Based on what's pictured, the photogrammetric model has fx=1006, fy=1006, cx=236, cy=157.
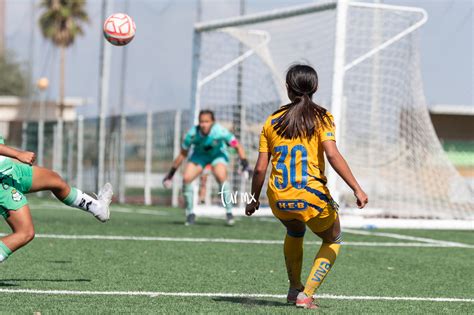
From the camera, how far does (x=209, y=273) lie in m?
8.80

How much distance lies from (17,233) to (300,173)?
2.24 meters

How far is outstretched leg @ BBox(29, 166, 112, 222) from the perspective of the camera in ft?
24.6

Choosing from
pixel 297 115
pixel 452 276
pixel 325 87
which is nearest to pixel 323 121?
pixel 297 115

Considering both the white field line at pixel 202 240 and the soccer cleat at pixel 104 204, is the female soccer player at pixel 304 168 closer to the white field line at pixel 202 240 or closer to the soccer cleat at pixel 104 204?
the soccer cleat at pixel 104 204

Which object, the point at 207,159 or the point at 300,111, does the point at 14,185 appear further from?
the point at 207,159

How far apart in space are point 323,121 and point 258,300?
1414 millimetres

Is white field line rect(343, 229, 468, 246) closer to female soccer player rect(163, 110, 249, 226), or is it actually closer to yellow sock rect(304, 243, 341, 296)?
female soccer player rect(163, 110, 249, 226)

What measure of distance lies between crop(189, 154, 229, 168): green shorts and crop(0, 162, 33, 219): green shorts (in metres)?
7.78

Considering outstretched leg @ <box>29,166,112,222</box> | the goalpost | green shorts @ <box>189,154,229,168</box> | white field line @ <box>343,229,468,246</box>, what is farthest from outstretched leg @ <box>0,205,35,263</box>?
the goalpost

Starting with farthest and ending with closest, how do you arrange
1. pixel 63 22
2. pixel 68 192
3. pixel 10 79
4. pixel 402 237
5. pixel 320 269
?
pixel 10 79
pixel 63 22
pixel 402 237
pixel 68 192
pixel 320 269

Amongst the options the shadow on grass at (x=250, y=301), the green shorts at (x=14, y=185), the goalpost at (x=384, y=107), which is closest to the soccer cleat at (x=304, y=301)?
the shadow on grass at (x=250, y=301)

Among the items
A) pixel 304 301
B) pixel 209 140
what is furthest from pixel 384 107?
pixel 304 301

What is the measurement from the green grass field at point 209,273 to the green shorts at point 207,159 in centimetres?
141

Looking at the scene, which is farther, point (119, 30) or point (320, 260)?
point (119, 30)
